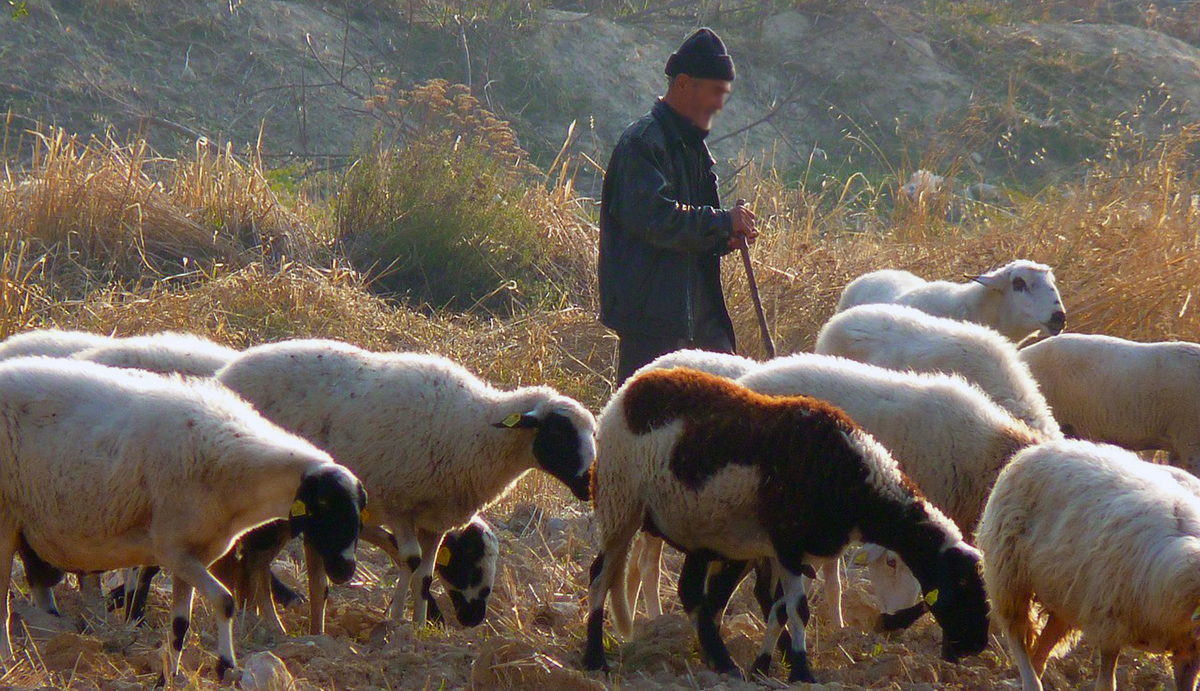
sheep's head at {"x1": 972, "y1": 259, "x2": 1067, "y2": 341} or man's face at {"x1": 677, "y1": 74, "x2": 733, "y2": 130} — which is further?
sheep's head at {"x1": 972, "y1": 259, "x2": 1067, "y2": 341}

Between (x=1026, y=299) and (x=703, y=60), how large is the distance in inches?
124

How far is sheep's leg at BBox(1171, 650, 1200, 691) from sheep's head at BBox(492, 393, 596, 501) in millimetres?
2419

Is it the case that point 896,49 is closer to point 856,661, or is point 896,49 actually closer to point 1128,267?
point 1128,267

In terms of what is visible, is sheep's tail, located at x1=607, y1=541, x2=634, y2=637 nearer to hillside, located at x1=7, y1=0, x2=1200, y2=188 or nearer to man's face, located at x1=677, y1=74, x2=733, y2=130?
man's face, located at x1=677, y1=74, x2=733, y2=130

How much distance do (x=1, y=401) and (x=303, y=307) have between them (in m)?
5.17

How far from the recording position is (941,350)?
22.4 ft

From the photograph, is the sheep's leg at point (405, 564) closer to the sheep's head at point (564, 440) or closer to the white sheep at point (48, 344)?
the sheep's head at point (564, 440)

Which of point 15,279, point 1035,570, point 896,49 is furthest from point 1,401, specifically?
point 896,49

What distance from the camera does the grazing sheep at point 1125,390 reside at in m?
7.95

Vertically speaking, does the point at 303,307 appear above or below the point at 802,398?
below

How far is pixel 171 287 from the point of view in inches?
422

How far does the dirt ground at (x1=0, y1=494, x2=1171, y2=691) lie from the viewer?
4.64m

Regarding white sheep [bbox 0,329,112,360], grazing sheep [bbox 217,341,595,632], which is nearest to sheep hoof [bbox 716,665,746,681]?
grazing sheep [bbox 217,341,595,632]

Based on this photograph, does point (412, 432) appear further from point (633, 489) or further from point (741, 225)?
point (741, 225)
